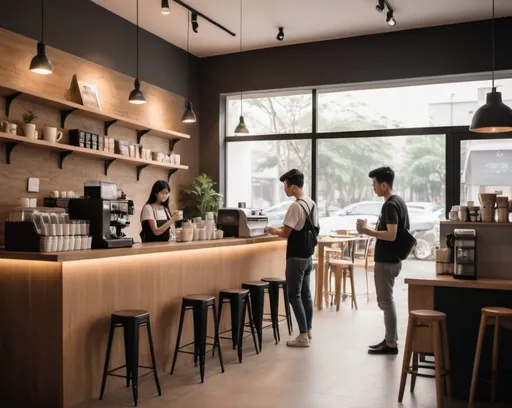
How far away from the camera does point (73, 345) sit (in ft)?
12.5

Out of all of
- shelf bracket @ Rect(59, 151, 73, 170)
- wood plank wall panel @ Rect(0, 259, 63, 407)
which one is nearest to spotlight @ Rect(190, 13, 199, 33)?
shelf bracket @ Rect(59, 151, 73, 170)

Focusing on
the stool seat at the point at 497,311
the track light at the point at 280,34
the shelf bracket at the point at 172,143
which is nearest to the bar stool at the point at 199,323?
the stool seat at the point at 497,311

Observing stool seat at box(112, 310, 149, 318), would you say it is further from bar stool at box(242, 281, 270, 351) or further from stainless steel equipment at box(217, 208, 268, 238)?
stainless steel equipment at box(217, 208, 268, 238)

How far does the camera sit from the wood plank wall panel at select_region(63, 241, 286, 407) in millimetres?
3805

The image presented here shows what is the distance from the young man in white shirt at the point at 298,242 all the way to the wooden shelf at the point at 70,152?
7.38 feet

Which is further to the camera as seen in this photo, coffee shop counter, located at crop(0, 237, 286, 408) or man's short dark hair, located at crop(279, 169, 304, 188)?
man's short dark hair, located at crop(279, 169, 304, 188)

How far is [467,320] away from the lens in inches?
161

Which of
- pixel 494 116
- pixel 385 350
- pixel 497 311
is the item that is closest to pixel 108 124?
pixel 385 350

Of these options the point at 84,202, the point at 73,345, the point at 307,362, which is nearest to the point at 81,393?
the point at 73,345

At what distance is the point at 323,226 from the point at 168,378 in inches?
174

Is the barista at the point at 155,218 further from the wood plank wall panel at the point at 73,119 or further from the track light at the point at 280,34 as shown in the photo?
the track light at the point at 280,34

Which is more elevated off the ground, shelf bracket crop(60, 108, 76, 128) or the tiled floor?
shelf bracket crop(60, 108, 76, 128)

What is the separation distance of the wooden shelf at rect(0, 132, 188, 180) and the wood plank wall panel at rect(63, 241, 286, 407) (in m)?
1.88

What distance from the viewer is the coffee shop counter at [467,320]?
396 centimetres
